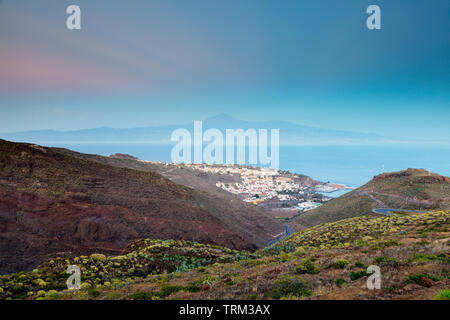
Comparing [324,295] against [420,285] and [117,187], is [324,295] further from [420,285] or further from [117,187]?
[117,187]

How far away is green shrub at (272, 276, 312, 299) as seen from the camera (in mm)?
7805

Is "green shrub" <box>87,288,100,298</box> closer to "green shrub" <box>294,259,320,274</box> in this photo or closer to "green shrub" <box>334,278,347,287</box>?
"green shrub" <box>294,259,320,274</box>

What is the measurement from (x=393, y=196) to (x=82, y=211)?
5389cm

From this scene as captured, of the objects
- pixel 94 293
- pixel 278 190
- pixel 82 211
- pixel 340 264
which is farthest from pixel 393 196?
pixel 278 190

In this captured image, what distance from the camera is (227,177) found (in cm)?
13300

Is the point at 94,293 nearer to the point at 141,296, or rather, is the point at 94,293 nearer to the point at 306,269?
the point at 141,296

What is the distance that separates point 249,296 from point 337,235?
57.3 ft

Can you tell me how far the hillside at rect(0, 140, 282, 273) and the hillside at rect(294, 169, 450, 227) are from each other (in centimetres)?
1991

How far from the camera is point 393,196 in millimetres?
51438

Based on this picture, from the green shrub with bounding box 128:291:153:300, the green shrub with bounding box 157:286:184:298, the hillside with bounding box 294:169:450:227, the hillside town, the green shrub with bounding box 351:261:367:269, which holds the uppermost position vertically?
the green shrub with bounding box 351:261:367:269

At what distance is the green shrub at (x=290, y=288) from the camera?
7.80 meters

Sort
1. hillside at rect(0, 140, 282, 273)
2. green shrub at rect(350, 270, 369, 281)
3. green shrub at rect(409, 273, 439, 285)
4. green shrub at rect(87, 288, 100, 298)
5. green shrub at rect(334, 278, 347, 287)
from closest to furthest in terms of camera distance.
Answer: green shrub at rect(409, 273, 439, 285) → green shrub at rect(334, 278, 347, 287) → green shrub at rect(350, 270, 369, 281) → green shrub at rect(87, 288, 100, 298) → hillside at rect(0, 140, 282, 273)

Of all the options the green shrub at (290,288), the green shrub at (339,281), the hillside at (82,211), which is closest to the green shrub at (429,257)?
the green shrub at (339,281)

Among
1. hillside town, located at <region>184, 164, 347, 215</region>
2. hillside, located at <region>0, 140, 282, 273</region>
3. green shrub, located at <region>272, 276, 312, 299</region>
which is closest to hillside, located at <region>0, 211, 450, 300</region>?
green shrub, located at <region>272, 276, 312, 299</region>
